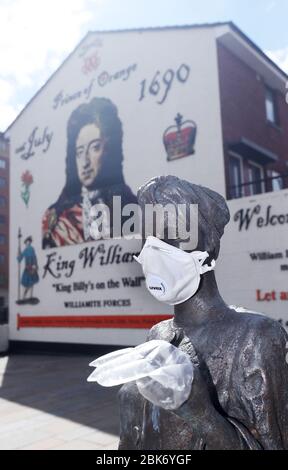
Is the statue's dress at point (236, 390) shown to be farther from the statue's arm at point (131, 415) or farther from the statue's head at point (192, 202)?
the statue's head at point (192, 202)

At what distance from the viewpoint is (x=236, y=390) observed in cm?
124

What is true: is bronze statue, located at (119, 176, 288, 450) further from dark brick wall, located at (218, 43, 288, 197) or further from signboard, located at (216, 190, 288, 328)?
dark brick wall, located at (218, 43, 288, 197)

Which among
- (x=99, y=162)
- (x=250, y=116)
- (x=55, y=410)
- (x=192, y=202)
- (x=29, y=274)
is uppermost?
(x=250, y=116)

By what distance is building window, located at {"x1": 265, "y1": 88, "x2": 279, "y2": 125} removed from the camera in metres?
13.6

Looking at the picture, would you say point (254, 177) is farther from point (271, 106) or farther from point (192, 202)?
point (192, 202)

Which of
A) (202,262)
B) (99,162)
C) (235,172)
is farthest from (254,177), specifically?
(202,262)

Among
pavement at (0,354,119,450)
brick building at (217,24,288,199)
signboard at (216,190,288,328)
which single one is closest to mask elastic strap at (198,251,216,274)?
pavement at (0,354,119,450)

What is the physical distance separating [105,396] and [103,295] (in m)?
4.98

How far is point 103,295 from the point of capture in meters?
12.7

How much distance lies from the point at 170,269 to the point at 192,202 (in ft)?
0.75

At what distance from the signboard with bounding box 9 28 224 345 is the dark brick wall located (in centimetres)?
34
